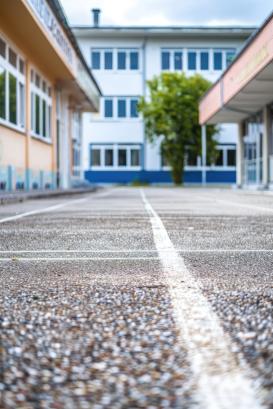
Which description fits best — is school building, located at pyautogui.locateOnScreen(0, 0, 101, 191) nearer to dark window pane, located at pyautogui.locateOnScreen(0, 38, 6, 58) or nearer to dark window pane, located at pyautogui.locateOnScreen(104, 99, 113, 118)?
dark window pane, located at pyautogui.locateOnScreen(0, 38, 6, 58)

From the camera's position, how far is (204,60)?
4656 centimetres

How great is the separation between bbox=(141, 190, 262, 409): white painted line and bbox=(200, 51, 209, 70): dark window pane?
4539 centimetres

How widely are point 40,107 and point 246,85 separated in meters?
7.08

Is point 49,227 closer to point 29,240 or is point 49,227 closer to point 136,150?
point 29,240

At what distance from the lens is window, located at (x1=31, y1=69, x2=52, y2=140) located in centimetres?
2078

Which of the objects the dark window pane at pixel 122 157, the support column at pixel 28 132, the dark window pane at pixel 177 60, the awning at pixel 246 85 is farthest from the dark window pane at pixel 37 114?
the dark window pane at pixel 177 60

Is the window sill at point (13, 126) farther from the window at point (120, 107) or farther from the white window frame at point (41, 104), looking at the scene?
the window at point (120, 107)

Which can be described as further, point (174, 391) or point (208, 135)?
point (208, 135)

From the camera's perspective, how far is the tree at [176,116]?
40.5 meters

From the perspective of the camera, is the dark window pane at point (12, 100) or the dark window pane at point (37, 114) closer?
the dark window pane at point (12, 100)

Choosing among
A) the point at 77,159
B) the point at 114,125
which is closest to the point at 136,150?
the point at 114,125

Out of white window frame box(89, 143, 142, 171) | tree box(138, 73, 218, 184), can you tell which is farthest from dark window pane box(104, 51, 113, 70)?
white window frame box(89, 143, 142, 171)

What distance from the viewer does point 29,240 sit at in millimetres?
4734

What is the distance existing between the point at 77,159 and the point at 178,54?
16648mm
